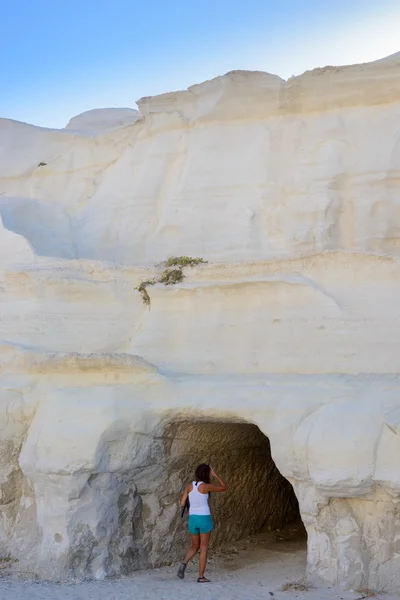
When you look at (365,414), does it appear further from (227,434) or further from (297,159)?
(297,159)

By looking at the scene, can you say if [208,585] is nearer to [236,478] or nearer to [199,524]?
[199,524]

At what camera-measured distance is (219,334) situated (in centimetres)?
982

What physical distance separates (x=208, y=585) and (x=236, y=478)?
259 centimetres

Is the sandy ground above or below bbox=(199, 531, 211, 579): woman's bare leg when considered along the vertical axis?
below

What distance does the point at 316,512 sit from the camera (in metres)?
8.34

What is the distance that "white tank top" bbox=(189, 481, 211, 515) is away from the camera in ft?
29.3

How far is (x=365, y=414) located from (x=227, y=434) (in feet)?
8.73

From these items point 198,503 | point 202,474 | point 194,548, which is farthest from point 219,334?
point 194,548

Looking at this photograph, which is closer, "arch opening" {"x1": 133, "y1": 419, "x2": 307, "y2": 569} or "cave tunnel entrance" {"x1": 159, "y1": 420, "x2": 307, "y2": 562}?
"arch opening" {"x1": 133, "y1": 419, "x2": 307, "y2": 569}

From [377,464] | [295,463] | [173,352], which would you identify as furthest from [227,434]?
[377,464]

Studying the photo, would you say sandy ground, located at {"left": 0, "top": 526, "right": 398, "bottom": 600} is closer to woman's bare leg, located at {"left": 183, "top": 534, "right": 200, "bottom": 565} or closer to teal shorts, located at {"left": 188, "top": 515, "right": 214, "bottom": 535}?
woman's bare leg, located at {"left": 183, "top": 534, "right": 200, "bottom": 565}

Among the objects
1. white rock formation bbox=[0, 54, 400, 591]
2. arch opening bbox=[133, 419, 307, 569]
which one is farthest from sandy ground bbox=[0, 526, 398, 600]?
arch opening bbox=[133, 419, 307, 569]

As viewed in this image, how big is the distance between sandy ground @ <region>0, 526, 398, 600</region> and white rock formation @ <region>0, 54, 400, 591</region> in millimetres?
268

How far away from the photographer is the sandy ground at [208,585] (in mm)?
8148
